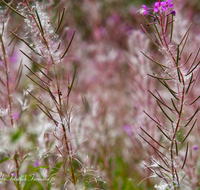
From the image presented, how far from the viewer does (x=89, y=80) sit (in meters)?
3.68

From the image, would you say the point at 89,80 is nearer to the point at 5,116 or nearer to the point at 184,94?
the point at 5,116

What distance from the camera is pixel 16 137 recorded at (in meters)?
0.52

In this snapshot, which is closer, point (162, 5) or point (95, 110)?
point (162, 5)

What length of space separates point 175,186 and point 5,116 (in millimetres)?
884

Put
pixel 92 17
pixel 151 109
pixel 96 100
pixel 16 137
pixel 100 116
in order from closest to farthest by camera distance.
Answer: pixel 16 137 → pixel 151 109 → pixel 100 116 → pixel 96 100 → pixel 92 17

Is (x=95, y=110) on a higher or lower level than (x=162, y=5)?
lower

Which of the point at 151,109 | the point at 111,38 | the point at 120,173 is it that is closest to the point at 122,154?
the point at 120,173

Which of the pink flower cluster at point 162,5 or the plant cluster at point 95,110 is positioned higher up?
the pink flower cluster at point 162,5

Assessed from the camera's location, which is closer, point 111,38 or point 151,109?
point 151,109

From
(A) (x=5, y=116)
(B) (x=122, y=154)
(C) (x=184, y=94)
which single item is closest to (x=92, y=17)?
(B) (x=122, y=154)

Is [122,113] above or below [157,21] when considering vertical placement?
below

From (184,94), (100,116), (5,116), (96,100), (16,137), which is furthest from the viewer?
(96,100)

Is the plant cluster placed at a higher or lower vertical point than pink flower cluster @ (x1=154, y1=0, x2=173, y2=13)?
lower

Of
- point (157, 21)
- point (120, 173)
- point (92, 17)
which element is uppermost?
point (92, 17)
